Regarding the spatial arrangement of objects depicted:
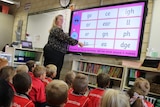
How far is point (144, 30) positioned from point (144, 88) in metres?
1.49

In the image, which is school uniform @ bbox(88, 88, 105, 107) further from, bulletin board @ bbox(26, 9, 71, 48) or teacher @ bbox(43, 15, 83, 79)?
bulletin board @ bbox(26, 9, 71, 48)

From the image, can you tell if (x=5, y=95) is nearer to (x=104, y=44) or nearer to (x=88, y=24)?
(x=104, y=44)

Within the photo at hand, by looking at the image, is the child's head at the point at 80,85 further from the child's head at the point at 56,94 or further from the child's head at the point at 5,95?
the child's head at the point at 5,95

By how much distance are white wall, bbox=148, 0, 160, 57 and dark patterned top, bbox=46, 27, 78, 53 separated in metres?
1.24

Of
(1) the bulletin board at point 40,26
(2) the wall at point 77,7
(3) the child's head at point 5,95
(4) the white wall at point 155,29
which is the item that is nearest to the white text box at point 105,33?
(2) the wall at point 77,7

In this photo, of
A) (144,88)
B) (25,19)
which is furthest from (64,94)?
(25,19)

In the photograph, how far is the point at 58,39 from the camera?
368 centimetres

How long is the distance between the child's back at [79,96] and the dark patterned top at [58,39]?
1556 millimetres

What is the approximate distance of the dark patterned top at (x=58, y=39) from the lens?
3635 mm

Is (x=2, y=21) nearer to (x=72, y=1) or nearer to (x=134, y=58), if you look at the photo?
(x=72, y=1)

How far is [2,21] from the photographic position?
22.0ft

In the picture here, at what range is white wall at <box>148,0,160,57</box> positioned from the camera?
3273 mm

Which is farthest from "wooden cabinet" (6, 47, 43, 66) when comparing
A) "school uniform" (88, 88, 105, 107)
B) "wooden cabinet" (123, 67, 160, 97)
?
"school uniform" (88, 88, 105, 107)

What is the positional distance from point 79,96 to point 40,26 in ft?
13.1
